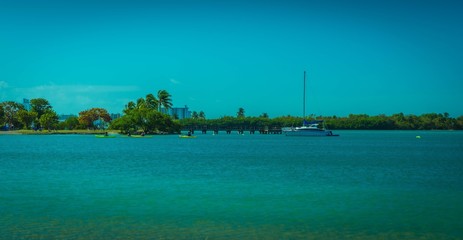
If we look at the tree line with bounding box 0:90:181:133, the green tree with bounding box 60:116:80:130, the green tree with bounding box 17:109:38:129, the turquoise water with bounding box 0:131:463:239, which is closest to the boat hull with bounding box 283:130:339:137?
the tree line with bounding box 0:90:181:133

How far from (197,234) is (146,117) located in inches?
4984

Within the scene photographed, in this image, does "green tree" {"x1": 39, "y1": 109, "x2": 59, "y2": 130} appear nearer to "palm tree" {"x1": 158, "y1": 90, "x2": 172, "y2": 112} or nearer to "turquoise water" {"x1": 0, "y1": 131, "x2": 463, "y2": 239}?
"palm tree" {"x1": 158, "y1": 90, "x2": 172, "y2": 112}

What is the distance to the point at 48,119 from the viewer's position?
165625 mm

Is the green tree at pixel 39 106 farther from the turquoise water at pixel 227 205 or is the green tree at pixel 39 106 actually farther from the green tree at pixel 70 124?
the turquoise water at pixel 227 205

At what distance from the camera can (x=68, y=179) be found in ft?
119

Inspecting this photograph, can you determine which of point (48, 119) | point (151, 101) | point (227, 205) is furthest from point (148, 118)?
point (227, 205)

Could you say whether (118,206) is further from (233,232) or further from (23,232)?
(233,232)

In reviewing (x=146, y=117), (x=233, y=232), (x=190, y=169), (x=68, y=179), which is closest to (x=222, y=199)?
(x=233, y=232)

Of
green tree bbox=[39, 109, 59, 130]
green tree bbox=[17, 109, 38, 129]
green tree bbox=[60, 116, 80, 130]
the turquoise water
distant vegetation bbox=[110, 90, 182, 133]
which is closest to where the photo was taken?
the turquoise water

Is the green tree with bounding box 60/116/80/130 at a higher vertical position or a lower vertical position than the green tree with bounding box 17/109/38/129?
lower

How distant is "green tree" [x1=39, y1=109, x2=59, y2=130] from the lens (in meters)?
165

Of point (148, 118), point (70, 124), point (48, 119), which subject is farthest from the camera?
point (70, 124)

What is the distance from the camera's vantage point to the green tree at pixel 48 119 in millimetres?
164875

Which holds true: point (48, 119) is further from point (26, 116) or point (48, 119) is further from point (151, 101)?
point (151, 101)
